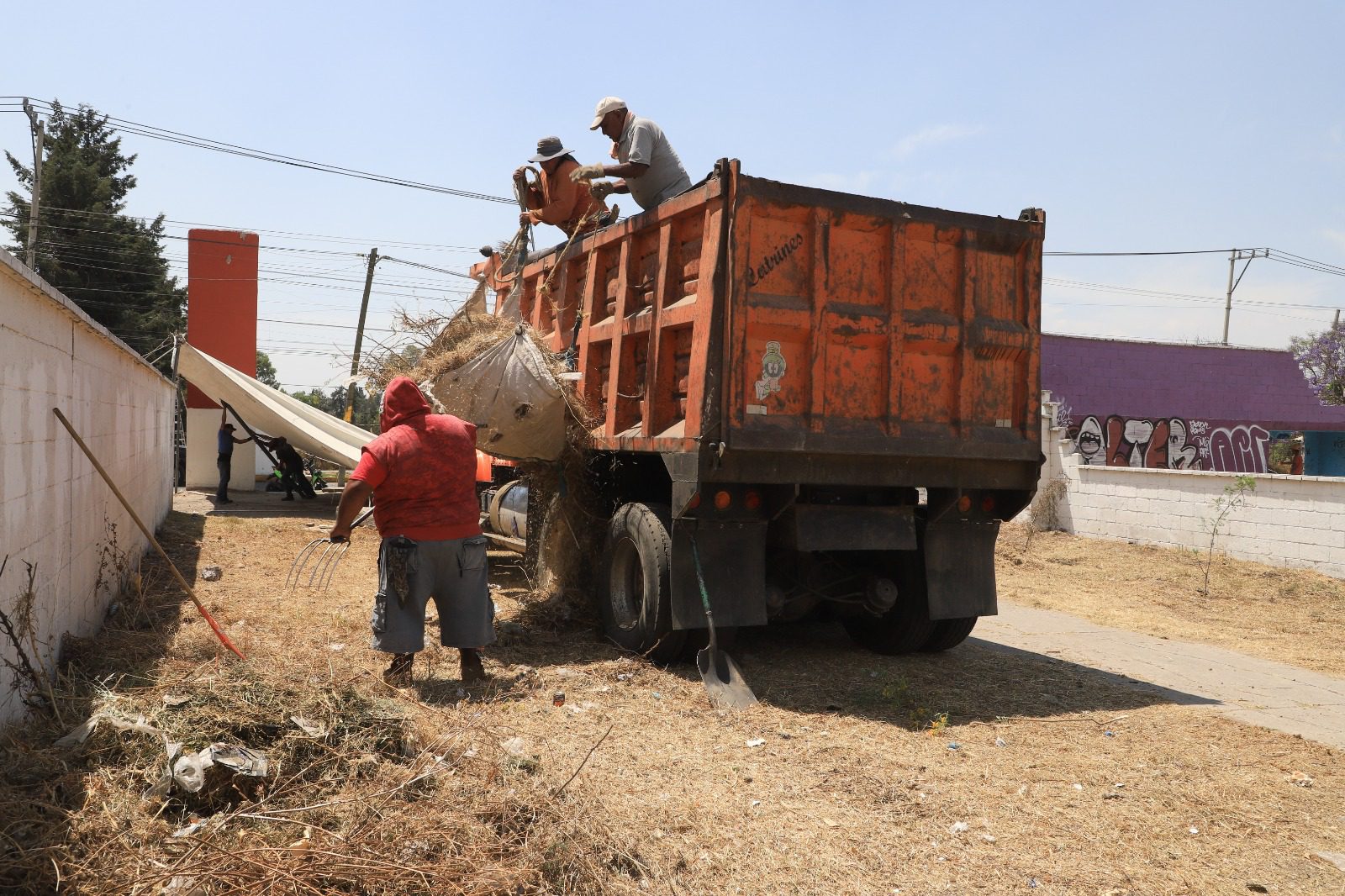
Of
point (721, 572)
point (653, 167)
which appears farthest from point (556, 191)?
point (721, 572)

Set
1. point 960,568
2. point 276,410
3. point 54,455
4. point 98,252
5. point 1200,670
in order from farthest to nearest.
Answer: point 98,252 → point 276,410 → point 1200,670 → point 960,568 → point 54,455

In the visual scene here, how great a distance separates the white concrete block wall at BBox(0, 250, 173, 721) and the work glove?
11.0 feet

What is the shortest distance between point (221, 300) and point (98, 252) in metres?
14.3

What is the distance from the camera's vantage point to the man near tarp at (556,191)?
8.37 metres

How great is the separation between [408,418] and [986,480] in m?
3.53

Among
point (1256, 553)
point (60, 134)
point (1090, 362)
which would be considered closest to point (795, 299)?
point (1256, 553)

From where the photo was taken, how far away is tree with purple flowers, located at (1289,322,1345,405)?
80.4 feet

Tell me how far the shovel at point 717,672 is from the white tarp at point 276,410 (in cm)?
990

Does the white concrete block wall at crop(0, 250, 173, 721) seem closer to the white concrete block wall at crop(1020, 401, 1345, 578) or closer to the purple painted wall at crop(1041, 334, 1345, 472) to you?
the white concrete block wall at crop(1020, 401, 1345, 578)

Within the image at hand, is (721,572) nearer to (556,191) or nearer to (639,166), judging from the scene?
(639,166)

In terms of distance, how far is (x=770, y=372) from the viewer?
5820mm

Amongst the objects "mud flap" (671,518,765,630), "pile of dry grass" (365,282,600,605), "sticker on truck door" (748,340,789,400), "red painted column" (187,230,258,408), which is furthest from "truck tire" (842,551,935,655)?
"red painted column" (187,230,258,408)

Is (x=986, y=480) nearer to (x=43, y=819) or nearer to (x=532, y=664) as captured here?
(x=532, y=664)

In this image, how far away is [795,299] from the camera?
5906mm
